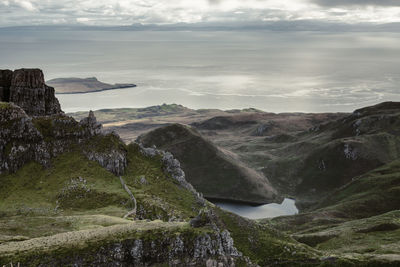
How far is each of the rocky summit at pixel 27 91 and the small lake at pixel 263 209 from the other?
8409cm

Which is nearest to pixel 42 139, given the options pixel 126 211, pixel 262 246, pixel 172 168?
pixel 126 211

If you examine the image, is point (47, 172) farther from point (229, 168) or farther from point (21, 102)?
point (229, 168)

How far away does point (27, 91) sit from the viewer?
109 meters

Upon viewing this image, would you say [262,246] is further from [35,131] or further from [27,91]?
[27,91]

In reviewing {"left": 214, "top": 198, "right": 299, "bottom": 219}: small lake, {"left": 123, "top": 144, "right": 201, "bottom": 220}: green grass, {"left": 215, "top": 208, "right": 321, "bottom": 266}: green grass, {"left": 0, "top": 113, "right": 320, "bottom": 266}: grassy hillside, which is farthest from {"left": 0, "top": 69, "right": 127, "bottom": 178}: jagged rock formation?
{"left": 214, "top": 198, "right": 299, "bottom": 219}: small lake

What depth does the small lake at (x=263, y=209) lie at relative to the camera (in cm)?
16375

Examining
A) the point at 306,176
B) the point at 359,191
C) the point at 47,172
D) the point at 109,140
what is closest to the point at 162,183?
the point at 109,140

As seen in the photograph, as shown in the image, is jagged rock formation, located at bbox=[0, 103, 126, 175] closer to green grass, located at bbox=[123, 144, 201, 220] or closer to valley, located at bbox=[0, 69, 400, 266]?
valley, located at bbox=[0, 69, 400, 266]

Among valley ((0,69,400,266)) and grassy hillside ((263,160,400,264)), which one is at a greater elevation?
valley ((0,69,400,266))

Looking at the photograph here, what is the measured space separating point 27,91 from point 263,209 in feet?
335

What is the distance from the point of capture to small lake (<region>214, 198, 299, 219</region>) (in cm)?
16375

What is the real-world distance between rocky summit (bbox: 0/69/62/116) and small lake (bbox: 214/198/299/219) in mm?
84091

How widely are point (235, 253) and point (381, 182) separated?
111046 millimetres

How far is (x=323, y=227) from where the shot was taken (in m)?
122
